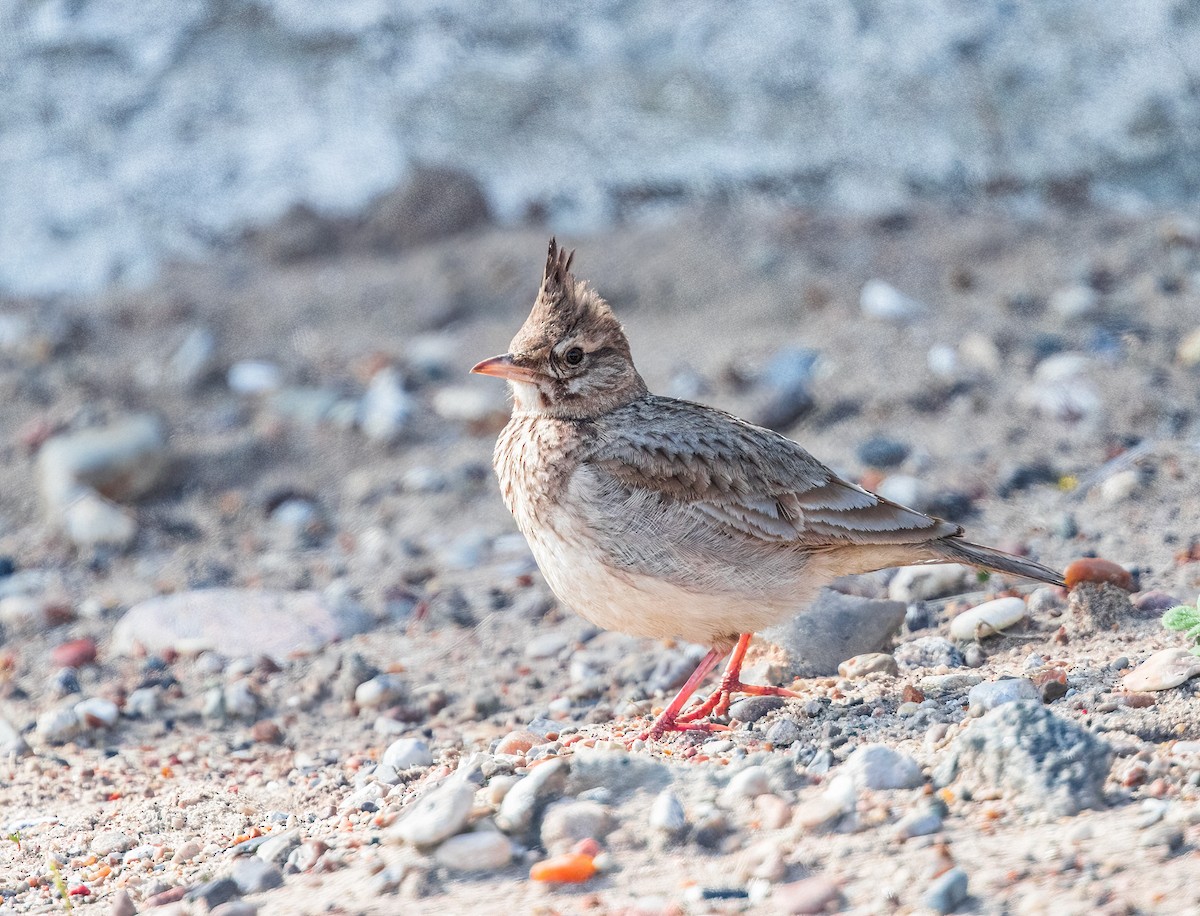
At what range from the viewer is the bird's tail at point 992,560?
462cm

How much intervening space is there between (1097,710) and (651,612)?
1360 millimetres

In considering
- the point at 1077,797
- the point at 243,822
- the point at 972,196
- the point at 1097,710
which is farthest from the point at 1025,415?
the point at 243,822

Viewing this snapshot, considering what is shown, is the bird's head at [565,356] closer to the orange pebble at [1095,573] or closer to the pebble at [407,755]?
the pebble at [407,755]

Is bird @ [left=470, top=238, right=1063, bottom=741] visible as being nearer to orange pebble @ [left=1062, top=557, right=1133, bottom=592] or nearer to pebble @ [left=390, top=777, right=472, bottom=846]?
orange pebble @ [left=1062, top=557, right=1133, bottom=592]

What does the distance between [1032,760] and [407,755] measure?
2.11m

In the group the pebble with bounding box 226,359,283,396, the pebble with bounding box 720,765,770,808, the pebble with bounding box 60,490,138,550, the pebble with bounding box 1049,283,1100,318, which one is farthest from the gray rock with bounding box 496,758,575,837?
the pebble with bounding box 1049,283,1100,318

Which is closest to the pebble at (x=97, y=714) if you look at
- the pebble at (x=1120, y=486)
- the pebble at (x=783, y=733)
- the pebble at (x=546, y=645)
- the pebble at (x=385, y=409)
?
the pebble at (x=546, y=645)

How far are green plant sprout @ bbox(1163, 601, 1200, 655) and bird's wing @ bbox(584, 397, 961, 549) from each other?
84cm

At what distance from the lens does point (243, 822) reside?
Answer: 4.45m

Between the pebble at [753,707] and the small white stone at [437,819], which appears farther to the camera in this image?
the pebble at [753,707]

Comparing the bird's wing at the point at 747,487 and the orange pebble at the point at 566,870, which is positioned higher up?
the bird's wing at the point at 747,487

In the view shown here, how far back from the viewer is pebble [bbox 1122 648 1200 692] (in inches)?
162

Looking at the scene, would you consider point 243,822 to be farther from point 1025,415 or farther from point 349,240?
point 349,240

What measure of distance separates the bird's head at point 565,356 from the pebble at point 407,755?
124 cm
